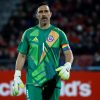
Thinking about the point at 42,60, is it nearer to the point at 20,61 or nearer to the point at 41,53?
the point at 41,53

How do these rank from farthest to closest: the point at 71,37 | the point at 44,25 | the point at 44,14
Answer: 1. the point at 71,37
2. the point at 44,25
3. the point at 44,14

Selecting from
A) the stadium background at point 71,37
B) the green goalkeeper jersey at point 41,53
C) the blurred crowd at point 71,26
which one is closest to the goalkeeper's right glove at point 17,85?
the green goalkeeper jersey at point 41,53

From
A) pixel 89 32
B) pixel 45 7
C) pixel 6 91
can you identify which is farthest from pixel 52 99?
pixel 89 32

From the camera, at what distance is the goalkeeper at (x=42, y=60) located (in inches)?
309

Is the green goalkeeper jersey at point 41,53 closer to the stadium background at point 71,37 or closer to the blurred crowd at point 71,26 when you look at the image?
the stadium background at point 71,37

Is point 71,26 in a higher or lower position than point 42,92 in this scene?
higher

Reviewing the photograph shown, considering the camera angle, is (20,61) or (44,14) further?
(20,61)

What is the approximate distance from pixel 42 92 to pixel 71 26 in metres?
10.2

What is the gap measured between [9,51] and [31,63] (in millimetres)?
8237

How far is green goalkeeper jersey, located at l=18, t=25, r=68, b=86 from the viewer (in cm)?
785

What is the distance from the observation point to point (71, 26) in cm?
1800

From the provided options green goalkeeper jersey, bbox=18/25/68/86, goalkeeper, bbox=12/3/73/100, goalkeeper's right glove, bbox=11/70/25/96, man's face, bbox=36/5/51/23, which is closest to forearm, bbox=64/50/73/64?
goalkeeper, bbox=12/3/73/100

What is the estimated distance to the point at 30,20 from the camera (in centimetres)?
1823

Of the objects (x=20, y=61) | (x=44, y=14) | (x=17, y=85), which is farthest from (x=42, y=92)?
(x=44, y=14)
